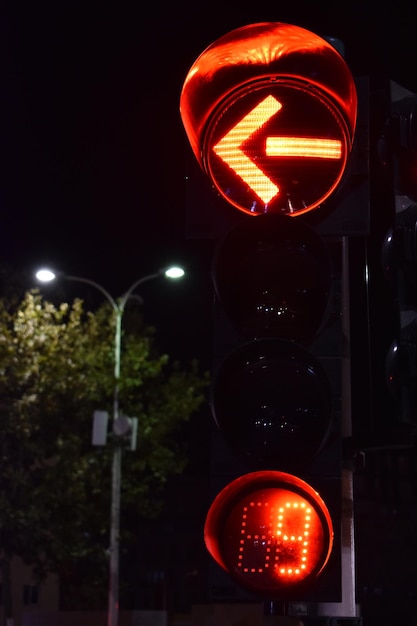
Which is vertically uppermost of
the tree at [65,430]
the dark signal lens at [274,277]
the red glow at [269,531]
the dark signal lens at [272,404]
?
the tree at [65,430]

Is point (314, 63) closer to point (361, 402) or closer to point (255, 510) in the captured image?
point (361, 402)

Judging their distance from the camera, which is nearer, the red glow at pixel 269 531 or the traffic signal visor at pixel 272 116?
the red glow at pixel 269 531

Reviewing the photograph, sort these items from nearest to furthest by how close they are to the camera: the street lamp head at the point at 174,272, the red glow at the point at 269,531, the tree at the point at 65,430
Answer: the red glow at the point at 269,531, the street lamp head at the point at 174,272, the tree at the point at 65,430

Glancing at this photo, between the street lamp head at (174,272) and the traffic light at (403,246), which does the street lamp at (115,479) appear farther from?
the traffic light at (403,246)

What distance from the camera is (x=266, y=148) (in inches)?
106

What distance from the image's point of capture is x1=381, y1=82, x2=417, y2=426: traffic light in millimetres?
2574

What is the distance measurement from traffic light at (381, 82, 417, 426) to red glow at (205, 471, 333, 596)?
0.36 metres

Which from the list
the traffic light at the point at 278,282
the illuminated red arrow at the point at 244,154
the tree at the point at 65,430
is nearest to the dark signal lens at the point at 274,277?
the traffic light at the point at 278,282

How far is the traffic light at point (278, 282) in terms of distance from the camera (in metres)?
2.50

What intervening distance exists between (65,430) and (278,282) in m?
25.9

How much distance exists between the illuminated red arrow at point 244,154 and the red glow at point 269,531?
Answer: 2.74 feet

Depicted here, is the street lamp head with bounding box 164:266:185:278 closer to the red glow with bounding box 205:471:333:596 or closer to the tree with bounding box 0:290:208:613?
the tree with bounding box 0:290:208:613

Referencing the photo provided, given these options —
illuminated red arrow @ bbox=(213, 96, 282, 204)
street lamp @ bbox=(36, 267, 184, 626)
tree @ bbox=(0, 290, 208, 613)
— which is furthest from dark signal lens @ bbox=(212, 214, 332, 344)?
tree @ bbox=(0, 290, 208, 613)

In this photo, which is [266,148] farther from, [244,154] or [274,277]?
[274,277]
